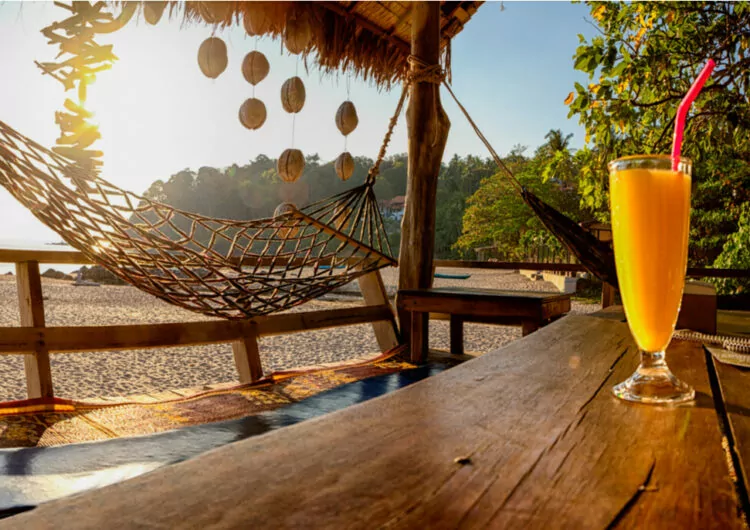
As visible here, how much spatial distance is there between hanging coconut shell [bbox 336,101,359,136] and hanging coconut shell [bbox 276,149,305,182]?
54 cm

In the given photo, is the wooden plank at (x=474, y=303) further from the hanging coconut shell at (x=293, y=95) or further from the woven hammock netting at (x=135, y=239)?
the hanging coconut shell at (x=293, y=95)

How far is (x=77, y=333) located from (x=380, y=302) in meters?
1.64

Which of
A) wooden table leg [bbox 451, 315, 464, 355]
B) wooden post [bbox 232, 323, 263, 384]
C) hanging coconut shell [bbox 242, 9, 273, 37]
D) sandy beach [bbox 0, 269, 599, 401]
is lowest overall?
sandy beach [bbox 0, 269, 599, 401]

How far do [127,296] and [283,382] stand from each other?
1042 centimetres

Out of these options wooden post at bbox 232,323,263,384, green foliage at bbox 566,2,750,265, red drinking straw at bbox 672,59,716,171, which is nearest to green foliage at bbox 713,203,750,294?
green foliage at bbox 566,2,750,265

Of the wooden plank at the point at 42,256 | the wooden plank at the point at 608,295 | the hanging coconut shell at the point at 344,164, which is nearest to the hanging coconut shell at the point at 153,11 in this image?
the wooden plank at the point at 42,256

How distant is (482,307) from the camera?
2.55m

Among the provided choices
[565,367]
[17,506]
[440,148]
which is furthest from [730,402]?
[440,148]

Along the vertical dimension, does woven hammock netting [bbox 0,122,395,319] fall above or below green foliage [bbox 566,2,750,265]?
below

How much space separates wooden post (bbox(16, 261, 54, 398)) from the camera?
6.44 ft

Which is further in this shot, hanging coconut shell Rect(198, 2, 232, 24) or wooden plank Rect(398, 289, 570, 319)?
hanging coconut shell Rect(198, 2, 232, 24)

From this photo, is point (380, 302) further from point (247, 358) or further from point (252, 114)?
point (252, 114)

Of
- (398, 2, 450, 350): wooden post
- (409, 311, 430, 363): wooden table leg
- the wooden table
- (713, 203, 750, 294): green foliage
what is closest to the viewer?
the wooden table

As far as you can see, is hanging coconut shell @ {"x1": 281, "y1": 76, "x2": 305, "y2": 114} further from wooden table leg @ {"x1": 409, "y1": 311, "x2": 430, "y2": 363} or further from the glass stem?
the glass stem
